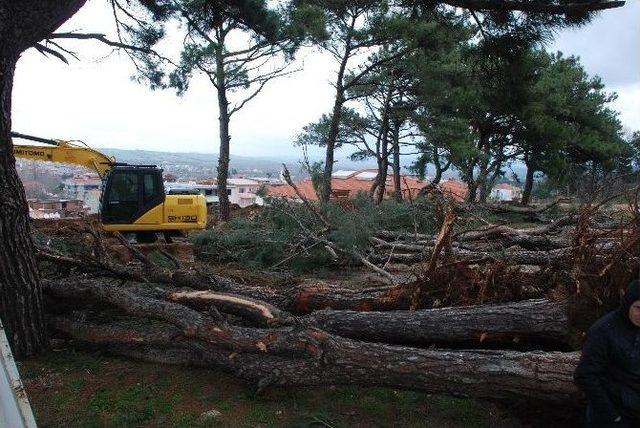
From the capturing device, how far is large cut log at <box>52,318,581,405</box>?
3580 millimetres

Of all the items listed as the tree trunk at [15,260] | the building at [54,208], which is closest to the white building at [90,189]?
the building at [54,208]

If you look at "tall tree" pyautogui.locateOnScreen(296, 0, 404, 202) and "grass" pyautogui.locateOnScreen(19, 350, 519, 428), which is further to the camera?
"tall tree" pyautogui.locateOnScreen(296, 0, 404, 202)

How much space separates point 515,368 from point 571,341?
62 cm

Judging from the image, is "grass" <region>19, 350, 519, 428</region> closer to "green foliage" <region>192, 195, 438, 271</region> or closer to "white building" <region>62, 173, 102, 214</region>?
"green foliage" <region>192, 195, 438, 271</region>

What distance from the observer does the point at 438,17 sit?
540cm

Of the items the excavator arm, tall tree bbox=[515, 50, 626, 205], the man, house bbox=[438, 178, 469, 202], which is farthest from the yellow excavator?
tall tree bbox=[515, 50, 626, 205]

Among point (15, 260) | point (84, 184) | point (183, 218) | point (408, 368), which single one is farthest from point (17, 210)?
point (84, 184)

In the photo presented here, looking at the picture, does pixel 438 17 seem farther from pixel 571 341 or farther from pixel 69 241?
pixel 69 241

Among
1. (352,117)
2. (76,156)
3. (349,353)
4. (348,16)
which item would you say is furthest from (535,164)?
(349,353)

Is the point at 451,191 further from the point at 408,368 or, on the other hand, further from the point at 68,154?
the point at 68,154

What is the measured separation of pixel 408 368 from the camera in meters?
3.83

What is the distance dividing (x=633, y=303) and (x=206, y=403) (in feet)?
9.70

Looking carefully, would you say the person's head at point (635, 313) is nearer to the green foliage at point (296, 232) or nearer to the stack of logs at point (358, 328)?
the stack of logs at point (358, 328)

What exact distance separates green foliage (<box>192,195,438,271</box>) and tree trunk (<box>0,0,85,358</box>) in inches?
154
